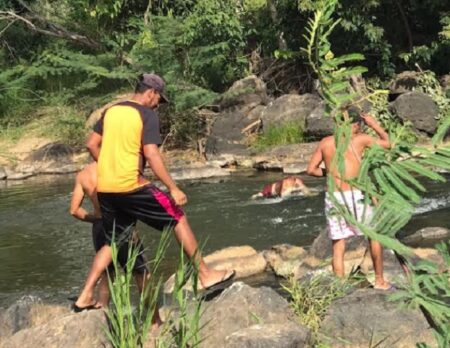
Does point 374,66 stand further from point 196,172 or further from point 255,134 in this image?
point 196,172

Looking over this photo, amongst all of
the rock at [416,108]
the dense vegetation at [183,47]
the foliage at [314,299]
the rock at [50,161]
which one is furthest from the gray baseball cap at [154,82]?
the rock at [50,161]

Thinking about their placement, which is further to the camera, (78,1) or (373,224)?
(78,1)

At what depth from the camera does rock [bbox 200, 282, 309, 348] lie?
414 centimetres

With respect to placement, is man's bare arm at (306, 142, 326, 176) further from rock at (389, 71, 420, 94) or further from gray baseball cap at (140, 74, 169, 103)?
rock at (389, 71, 420, 94)

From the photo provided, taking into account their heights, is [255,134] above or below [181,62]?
below

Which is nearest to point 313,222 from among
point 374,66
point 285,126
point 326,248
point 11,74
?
point 326,248

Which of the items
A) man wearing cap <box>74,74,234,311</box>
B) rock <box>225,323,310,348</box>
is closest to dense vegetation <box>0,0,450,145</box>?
man wearing cap <box>74,74,234,311</box>

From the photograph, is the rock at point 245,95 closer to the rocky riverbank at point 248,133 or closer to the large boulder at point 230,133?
the rocky riverbank at point 248,133

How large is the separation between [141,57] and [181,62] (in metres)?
1.22

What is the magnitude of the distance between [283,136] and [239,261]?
954cm

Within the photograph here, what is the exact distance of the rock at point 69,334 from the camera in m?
4.09

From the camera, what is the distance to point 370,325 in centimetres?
457

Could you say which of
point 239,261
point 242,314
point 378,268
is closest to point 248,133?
point 239,261

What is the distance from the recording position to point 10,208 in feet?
40.7
